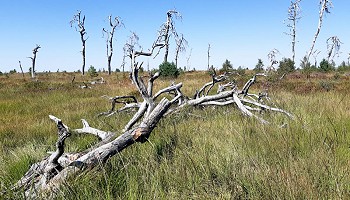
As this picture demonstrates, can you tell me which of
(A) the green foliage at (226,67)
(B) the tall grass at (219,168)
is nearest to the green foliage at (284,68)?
(A) the green foliage at (226,67)

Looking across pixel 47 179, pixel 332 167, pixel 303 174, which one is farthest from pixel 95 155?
pixel 332 167

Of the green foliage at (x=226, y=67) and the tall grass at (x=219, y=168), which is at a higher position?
the green foliage at (x=226, y=67)

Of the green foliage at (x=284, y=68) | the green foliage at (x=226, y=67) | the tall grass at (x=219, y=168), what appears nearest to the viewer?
the tall grass at (x=219, y=168)

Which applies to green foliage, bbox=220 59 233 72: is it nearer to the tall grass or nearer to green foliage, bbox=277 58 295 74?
green foliage, bbox=277 58 295 74

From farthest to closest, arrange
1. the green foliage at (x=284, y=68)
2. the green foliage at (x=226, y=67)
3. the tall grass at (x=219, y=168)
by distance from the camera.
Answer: the green foliage at (x=226, y=67), the green foliage at (x=284, y=68), the tall grass at (x=219, y=168)

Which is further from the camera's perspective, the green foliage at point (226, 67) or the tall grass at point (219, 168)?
the green foliage at point (226, 67)

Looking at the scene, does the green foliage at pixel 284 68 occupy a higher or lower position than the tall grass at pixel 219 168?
higher

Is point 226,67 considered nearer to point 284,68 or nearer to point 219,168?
point 284,68

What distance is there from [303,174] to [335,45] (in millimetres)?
50593

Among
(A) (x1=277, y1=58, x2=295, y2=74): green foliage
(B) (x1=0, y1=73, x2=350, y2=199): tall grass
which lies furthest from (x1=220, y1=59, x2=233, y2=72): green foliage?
(B) (x1=0, y1=73, x2=350, y2=199): tall grass

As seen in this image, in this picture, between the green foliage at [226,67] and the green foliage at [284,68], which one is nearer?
the green foliage at [284,68]

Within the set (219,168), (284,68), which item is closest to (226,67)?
(284,68)

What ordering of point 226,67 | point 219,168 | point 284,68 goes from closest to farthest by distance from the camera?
point 219,168, point 284,68, point 226,67

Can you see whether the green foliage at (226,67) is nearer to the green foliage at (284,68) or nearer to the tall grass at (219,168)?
the green foliage at (284,68)
